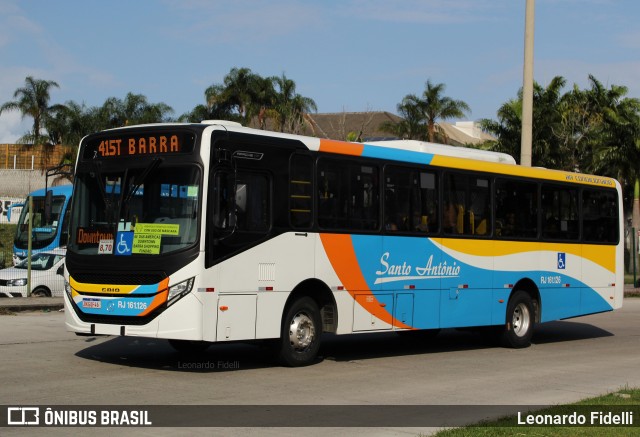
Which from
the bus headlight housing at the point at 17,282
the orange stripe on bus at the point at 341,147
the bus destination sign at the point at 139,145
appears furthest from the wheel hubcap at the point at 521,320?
the bus headlight housing at the point at 17,282

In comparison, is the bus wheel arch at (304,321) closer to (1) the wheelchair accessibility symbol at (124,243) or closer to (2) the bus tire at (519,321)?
(1) the wheelchair accessibility symbol at (124,243)

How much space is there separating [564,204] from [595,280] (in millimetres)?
1898

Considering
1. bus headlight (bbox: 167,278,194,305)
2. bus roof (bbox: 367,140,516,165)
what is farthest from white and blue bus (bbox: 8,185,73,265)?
bus headlight (bbox: 167,278,194,305)

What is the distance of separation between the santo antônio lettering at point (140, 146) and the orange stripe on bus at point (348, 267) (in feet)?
8.69

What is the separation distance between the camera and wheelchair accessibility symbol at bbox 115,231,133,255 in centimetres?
A: 1262

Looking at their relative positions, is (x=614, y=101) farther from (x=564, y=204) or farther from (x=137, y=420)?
(x=137, y=420)

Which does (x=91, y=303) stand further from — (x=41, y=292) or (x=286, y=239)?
(x=41, y=292)

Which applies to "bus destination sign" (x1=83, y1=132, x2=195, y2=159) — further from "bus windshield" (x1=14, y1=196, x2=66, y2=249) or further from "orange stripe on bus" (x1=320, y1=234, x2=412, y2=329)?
"bus windshield" (x1=14, y1=196, x2=66, y2=249)

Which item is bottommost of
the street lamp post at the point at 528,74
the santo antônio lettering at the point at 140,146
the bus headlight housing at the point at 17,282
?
the bus headlight housing at the point at 17,282

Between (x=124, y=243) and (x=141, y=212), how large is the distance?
47 cm

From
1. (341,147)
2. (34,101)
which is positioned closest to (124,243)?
(341,147)

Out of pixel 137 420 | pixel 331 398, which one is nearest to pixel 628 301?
pixel 331 398

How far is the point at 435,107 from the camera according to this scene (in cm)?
6888

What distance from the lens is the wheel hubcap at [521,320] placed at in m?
→ 18.2
